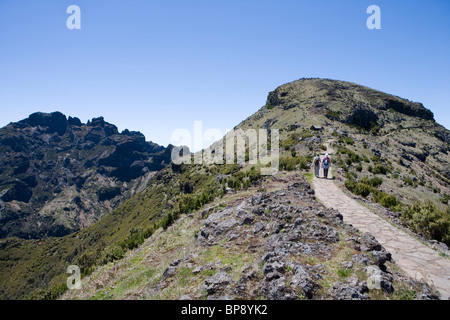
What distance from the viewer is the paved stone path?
658 centimetres

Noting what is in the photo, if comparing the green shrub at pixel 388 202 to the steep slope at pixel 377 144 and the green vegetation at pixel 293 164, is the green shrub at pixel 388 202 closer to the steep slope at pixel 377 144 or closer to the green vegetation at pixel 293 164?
the steep slope at pixel 377 144

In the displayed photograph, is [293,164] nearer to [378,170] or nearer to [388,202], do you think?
[378,170]

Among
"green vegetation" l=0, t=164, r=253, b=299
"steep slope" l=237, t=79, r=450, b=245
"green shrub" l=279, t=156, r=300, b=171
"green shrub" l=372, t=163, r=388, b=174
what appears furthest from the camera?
"green vegetation" l=0, t=164, r=253, b=299

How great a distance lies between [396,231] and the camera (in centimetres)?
962

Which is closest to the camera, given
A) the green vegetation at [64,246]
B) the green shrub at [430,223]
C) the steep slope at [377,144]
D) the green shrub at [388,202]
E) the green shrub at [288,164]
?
the green shrub at [430,223]

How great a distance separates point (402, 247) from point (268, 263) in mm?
5221

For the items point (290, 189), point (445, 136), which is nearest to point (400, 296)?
point (290, 189)

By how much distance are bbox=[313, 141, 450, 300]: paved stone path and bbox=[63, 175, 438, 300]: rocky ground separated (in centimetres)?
77

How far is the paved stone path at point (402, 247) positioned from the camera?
6582 mm

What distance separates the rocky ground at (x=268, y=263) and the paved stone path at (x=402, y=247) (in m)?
0.77

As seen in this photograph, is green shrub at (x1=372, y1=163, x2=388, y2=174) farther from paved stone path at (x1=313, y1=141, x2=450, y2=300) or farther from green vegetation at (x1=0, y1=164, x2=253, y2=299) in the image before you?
green vegetation at (x1=0, y1=164, x2=253, y2=299)

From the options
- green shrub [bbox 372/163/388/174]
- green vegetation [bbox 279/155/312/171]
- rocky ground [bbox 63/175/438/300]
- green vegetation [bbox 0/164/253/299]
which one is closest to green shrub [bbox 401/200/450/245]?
rocky ground [bbox 63/175/438/300]

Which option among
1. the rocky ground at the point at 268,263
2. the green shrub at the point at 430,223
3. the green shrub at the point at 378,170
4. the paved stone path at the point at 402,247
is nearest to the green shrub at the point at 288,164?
the green shrub at the point at 378,170
